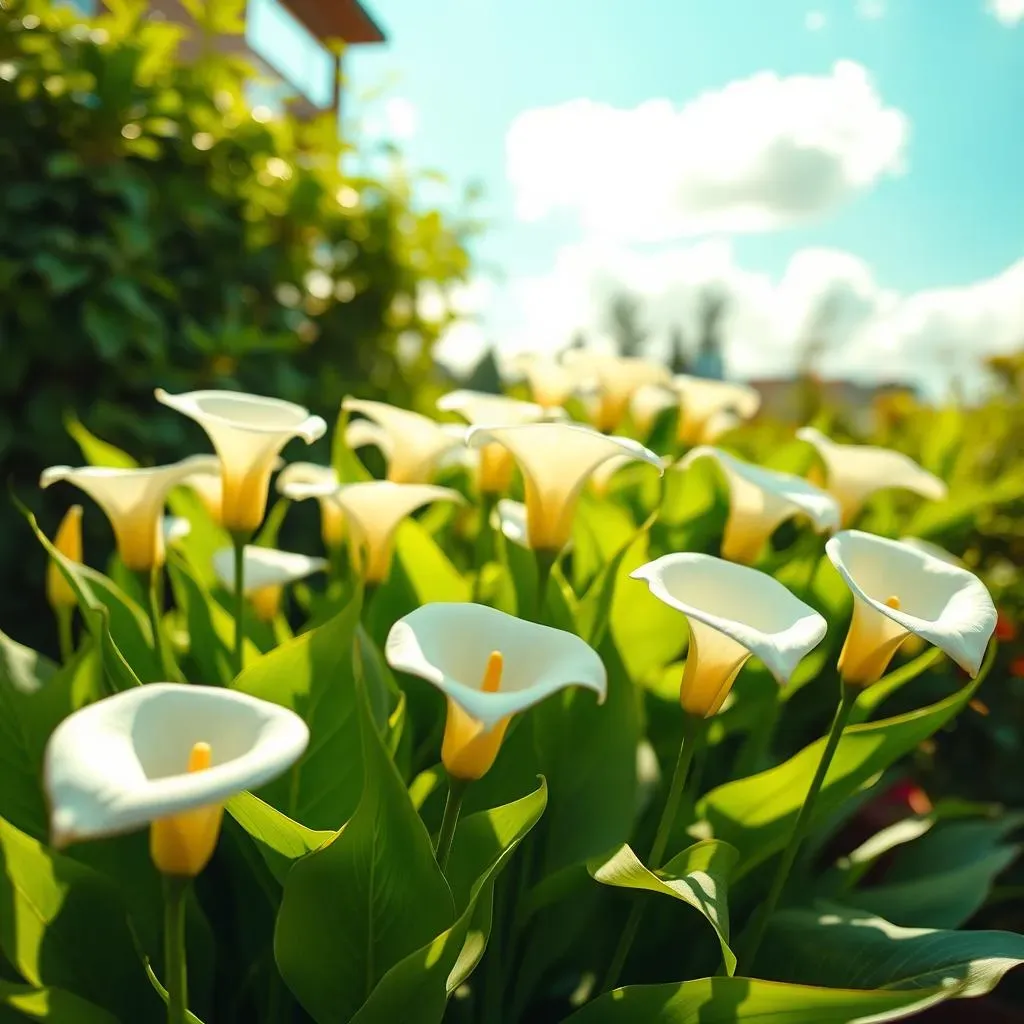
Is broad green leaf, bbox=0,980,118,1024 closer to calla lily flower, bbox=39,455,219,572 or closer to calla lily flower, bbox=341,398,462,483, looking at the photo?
calla lily flower, bbox=39,455,219,572

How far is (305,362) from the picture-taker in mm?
2252

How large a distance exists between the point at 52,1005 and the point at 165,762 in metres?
0.24

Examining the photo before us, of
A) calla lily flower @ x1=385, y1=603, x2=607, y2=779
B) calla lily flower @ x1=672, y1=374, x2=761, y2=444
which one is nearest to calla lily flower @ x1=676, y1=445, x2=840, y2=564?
calla lily flower @ x1=385, y1=603, x2=607, y2=779

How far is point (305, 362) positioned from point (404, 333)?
0.28 m

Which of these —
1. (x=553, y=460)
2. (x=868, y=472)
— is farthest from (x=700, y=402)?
(x=553, y=460)

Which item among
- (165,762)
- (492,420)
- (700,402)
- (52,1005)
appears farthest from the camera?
(700,402)

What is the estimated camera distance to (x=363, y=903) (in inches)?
22.0

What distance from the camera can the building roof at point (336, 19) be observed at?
5.96 m

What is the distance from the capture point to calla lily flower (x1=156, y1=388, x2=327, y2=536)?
729mm

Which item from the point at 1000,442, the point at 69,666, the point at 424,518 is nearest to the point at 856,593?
the point at 69,666

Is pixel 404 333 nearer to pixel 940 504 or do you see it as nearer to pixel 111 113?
pixel 111 113

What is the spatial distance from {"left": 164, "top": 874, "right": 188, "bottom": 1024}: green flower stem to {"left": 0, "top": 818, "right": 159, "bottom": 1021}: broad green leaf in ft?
0.55

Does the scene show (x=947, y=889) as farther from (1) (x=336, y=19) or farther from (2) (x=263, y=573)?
(1) (x=336, y=19)

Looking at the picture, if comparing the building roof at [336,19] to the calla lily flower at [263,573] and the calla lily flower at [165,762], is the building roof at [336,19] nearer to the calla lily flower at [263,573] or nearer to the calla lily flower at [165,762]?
the calla lily flower at [263,573]
